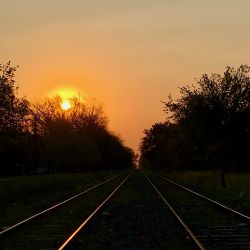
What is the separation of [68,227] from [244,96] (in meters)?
26.5

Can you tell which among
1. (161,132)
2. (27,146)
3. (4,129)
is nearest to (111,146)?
(161,132)

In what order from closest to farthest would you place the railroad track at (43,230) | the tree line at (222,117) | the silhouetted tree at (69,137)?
the railroad track at (43,230)
the tree line at (222,117)
the silhouetted tree at (69,137)

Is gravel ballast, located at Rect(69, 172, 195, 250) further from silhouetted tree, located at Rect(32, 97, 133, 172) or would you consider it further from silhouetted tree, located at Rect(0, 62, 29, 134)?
silhouetted tree, located at Rect(32, 97, 133, 172)

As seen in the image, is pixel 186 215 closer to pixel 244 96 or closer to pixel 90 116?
pixel 244 96

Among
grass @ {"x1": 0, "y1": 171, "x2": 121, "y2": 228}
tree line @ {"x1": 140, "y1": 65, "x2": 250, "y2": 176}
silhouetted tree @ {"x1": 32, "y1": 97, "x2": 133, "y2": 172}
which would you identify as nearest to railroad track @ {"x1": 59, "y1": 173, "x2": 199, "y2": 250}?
grass @ {"x1": 0, "y1": 171, "x2": 121, "y2": 228}

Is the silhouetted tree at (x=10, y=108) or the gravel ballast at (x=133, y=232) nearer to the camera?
the gravel ballast at (x=133, y=232)

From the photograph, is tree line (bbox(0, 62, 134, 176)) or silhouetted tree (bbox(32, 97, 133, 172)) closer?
tree line (bbox(0, 62, 134, 176))

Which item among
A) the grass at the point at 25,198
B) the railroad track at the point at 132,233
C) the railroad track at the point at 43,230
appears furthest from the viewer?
the grass at the point at 25,198

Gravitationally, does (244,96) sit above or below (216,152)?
above

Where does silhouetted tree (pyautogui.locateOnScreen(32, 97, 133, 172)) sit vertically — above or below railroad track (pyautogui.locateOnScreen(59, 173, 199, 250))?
above

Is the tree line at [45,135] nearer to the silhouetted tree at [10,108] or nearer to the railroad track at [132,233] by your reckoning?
the silhouetted tree at [10,108]

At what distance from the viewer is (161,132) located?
13588 cm

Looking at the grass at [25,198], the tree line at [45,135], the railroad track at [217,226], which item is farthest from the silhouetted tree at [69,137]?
the railroad track at [217,226]

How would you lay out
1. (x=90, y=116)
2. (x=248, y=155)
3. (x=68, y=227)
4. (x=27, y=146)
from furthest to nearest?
1. (x=90, y=116)
2. (x=27, y=146)
3. (x=248, y=155)
4. (x=68, y=227)
